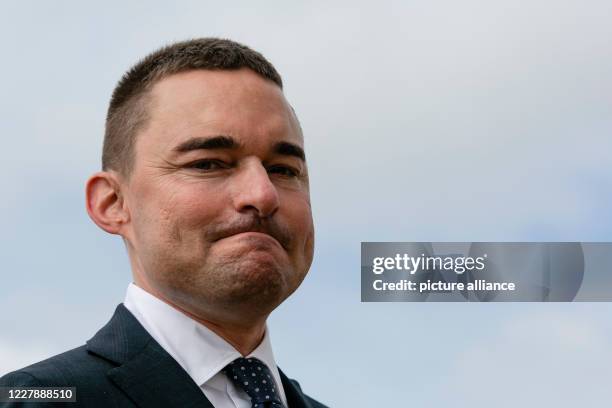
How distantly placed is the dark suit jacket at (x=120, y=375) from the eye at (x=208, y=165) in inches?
33.6

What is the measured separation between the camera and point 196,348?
161 inches

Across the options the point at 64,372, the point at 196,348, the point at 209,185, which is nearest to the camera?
the point at 64,372

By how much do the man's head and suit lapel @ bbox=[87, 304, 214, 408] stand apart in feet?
0.84

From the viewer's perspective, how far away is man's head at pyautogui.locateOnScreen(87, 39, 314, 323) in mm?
3914

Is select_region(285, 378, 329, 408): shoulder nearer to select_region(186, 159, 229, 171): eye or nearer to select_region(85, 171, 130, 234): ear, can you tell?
select_region(85, 171, 130, 234): ear

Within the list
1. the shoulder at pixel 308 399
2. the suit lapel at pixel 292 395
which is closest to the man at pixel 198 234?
the suit lapel at pixel 292 395

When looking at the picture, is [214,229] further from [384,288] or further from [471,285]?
[471,285]

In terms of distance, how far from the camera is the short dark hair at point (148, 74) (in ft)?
14.5

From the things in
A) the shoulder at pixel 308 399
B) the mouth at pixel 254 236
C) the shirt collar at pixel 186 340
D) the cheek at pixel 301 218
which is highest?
the cheek at pixel 301 218

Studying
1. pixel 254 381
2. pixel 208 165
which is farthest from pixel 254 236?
pixel 254 381

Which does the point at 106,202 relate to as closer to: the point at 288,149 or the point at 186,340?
the point at 186,340

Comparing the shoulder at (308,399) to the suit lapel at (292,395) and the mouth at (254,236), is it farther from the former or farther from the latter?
the mouth at (254,236)

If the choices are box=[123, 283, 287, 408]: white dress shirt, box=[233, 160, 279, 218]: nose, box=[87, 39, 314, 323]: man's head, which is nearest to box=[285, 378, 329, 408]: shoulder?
box=[123, 283, 287, 408]: white dress shirt

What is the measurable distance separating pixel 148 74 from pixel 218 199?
3.37 ft
